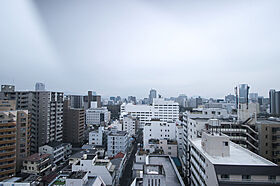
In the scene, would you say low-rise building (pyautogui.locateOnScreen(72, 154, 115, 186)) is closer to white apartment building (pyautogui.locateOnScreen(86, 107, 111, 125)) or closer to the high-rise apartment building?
the high-rise apartment building

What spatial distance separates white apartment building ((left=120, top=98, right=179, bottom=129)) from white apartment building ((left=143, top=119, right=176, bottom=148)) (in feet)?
45.4

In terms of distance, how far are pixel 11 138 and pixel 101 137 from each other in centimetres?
1007

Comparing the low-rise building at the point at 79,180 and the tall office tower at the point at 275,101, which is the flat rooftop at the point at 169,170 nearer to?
the low-rise building at the point at 79,180

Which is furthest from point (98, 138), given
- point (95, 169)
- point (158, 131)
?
point (95, 169)

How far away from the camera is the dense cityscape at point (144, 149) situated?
22.8 feet

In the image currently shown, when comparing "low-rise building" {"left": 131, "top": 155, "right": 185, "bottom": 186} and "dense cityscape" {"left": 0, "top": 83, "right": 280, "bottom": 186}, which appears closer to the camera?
"low-rise building" {"left": 131, "top": 155, "right": 185, "bottom": 186}

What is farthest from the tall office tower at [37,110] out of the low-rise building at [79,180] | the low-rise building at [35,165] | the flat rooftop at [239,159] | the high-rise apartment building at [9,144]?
the flat rooftop at [239,159]

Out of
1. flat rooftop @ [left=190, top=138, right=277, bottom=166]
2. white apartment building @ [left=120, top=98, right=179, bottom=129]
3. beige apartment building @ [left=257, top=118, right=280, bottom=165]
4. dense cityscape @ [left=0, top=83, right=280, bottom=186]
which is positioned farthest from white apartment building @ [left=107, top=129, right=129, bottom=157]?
white apartment building @ [left=120, top=98, right=179, bottom=129]

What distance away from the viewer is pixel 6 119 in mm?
14281

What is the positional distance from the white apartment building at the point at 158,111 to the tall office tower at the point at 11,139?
20.5 metres

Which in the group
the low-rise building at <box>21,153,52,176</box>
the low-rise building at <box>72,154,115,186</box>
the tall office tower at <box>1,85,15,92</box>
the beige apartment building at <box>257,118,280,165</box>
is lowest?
the low-rise building at <box>21,153,52,176</box>

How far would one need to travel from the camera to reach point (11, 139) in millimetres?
14312

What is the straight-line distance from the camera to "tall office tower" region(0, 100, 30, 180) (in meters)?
13.7

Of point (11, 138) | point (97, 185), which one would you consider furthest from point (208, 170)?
point (11, 138)
